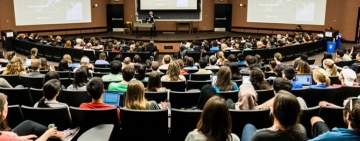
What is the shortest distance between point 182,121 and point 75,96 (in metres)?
1.80

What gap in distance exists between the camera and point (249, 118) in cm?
350

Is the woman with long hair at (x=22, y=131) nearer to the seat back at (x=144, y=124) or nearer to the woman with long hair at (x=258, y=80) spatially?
the seat back at (x=144, y=124)

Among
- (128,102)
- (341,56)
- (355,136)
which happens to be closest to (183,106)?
(128,102)

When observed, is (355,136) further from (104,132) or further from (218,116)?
(104,132)

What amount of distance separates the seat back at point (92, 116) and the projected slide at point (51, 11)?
53.0 ft

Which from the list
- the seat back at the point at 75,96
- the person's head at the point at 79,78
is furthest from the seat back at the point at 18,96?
the person's head at the point at 79,78

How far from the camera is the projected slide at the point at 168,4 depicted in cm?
1961

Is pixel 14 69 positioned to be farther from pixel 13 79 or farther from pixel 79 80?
pixel 79 80

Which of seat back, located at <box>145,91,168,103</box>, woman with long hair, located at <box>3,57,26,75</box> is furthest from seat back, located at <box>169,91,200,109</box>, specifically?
woman with long hair, located at <box>3,57,26,75</box>

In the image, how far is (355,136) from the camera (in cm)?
231

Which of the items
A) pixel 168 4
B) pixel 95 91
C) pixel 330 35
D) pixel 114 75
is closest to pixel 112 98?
pixel 95 91

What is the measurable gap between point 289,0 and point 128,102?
17231 millimetres

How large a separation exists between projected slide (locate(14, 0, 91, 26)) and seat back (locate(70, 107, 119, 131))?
1614 centimetres

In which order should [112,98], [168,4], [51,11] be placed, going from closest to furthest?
[112,98], [51,11], [168,4]
